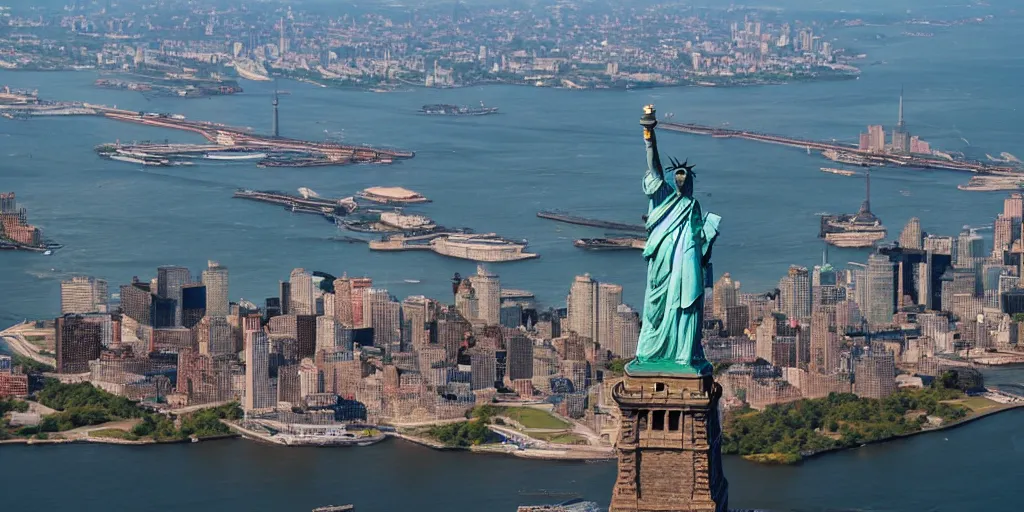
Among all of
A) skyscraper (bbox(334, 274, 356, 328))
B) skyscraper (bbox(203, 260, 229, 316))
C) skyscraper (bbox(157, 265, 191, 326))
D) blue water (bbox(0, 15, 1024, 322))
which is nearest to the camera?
skyscraper (bbox(334, 274, 356, 328))

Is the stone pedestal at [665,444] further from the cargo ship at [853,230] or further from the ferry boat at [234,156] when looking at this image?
the ferry boat at [234,156]

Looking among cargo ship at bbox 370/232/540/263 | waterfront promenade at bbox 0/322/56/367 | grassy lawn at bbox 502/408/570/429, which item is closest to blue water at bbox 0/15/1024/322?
cargo ship at bbox 370/232/540/263

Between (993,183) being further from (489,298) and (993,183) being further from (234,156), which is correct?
(489,298)

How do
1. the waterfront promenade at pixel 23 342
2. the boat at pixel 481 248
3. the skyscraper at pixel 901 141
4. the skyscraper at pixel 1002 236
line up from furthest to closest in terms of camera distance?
the skyscraper at pixel 901 141, the boat at pixel 481 248, the skyscraper at pixel 1002 236, the waterfront promenade at pixel 23 342

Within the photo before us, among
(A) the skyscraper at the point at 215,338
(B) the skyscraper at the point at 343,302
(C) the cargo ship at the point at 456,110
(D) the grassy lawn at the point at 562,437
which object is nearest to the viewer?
(D) the grassy lawn at the point at 562,437

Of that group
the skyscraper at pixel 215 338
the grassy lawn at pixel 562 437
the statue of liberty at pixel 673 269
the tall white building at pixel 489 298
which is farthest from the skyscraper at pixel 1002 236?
the statue of liberty at pixel 673 269

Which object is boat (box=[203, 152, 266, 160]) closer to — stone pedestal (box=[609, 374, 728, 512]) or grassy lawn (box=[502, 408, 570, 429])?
grassy lawn (box=[502, 408, 570, 429])

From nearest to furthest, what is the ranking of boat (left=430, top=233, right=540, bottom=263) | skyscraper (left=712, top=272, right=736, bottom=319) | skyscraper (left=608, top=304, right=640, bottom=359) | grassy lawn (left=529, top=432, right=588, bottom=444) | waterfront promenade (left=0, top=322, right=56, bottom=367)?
1. grassy lawn (left=529, top=432, right=588, bottom=444)
2. skyscraper (left=608, top=304, right=640, bottom=359)
3. waterfront promenade (left=0, top=322, right=56, bottom=367)
4. skyscraper (left=712, top=272, right=736, bottom=319)
5. boat (left=430, top=233, right=540, bottom=263)
